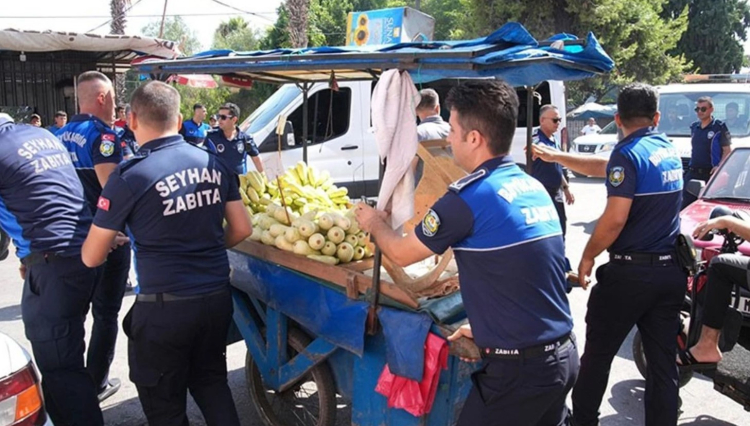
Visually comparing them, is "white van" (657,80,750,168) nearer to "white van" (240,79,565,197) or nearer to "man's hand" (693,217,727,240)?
"white van" (240,79,565,197)

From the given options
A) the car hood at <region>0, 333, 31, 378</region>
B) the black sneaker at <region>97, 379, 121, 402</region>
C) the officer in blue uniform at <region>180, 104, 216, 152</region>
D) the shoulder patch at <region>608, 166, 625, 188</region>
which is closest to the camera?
the car hood at <region>0, 333, 31, 378</region>

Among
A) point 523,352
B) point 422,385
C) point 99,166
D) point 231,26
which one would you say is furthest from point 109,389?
point 231,26

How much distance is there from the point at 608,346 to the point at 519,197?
5.30 feet

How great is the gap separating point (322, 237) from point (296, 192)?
97 centimetres

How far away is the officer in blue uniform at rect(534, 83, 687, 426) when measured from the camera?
132 inches

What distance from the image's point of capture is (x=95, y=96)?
4.09m

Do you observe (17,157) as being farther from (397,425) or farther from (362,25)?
(362,25)

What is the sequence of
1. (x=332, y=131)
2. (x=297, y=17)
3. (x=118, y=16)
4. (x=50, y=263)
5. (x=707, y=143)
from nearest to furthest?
1. (x=50, y=263)
2. (x=707, y=143)
3. (x=332, y=131)
4. (x=118, y=16)
5. (x=297, y=17)

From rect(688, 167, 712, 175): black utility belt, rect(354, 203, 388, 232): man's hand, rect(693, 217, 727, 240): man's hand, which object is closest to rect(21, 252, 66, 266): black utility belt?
rect(354, 203, 388, 232): man's hand

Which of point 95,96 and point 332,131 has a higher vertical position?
point 95,96

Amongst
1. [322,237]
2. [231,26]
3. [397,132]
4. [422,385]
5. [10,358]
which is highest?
[231,26]

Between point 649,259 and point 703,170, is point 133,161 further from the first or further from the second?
point 703,170

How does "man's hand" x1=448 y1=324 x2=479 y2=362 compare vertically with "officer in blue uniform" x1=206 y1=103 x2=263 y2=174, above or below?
below

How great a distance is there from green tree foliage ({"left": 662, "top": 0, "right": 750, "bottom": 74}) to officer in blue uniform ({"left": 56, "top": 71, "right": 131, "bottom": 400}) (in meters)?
34.5
